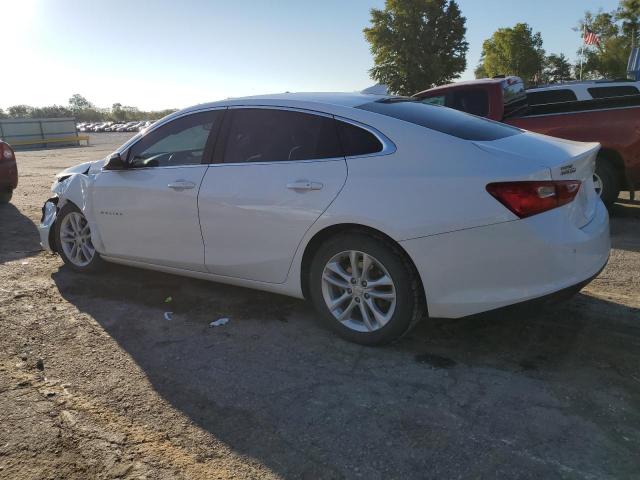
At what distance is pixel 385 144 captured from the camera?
3453mm

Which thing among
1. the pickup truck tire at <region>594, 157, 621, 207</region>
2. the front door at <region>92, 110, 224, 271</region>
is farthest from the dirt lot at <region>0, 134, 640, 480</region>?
the pickup truck tire at <region>594, 157, 621, 207</region>

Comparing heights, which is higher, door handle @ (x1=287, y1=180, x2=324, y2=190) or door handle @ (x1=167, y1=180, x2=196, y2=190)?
door handle @ (x1=167, y1=180, x2=196, y2=190)

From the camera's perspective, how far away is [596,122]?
698 centimetres

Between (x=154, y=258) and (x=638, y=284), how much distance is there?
4.00 metres

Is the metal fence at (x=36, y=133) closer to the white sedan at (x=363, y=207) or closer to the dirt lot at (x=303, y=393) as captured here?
the white sedan at (x=363, y=207)

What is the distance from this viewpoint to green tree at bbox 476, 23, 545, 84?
51938 millimetres

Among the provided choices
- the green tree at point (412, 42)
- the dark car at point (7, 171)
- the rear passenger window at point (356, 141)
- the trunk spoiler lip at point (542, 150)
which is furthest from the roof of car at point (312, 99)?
the green tree at point (412, 42)

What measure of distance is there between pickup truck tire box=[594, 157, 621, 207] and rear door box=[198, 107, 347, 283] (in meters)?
4.75

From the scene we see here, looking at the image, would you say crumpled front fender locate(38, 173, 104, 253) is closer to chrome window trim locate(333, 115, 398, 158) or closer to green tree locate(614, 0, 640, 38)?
chrome window trim locate(333, 115, 398, 158)

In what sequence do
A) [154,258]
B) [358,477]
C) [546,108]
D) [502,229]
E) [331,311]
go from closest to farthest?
[358,477] → [502,229] → [331,311] → [154,258] → [546,108]

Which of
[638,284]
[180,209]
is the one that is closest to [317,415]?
[180,209]

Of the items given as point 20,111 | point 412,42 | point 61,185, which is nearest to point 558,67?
point 412,42

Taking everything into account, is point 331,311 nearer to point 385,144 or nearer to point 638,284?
point 385,144

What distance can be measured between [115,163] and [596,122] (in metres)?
5.73
